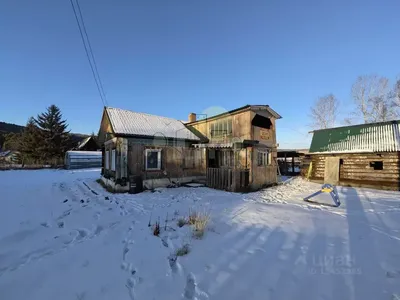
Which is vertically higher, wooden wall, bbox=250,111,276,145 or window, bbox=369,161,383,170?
wooden wall, bbox=250,111,276,145

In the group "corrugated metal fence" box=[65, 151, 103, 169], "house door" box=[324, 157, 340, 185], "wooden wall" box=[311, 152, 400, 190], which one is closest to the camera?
"wooden wall" box=[311, 152, 400, 190]

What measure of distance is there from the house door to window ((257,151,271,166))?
5699 mm

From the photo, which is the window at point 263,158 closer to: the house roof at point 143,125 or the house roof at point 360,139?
the house roof at point 143,125

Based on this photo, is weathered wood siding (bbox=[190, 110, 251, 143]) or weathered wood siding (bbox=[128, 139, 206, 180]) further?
weathered wood siding (bbox=[190, 110, 251, 143])

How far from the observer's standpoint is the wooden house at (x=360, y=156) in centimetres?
1388

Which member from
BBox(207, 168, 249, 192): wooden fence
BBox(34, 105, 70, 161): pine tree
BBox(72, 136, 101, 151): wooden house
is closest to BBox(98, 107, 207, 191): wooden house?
BBox(207, 168, 249, 192): wooden fence

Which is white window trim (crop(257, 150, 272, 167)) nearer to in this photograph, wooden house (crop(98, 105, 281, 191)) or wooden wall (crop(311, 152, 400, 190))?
wooden house (crop(98, 105, 281, 191))

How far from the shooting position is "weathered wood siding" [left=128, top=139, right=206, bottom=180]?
39.0ft

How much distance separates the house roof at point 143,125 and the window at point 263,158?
489cm

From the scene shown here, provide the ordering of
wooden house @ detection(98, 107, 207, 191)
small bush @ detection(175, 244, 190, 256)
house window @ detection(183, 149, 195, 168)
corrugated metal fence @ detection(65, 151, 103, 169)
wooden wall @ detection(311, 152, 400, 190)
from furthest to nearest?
corrugated metal fence @ detection(65, 151, 103, 169), house window @ detection(183, 149, 195, 168), wooden wall @ detection(311, 152, 400, 190), wooden house @ detection(98, 107, 207, 191), small bush @ detection(175, 244, 190, 256)

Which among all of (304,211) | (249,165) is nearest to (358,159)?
(249,165)

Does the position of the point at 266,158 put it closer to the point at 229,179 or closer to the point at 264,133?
the point at 264,133

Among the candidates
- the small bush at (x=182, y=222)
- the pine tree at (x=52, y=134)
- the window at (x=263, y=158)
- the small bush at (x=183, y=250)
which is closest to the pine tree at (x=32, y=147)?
the pine tree at (x=52, y=134)

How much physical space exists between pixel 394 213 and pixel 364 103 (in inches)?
1076
